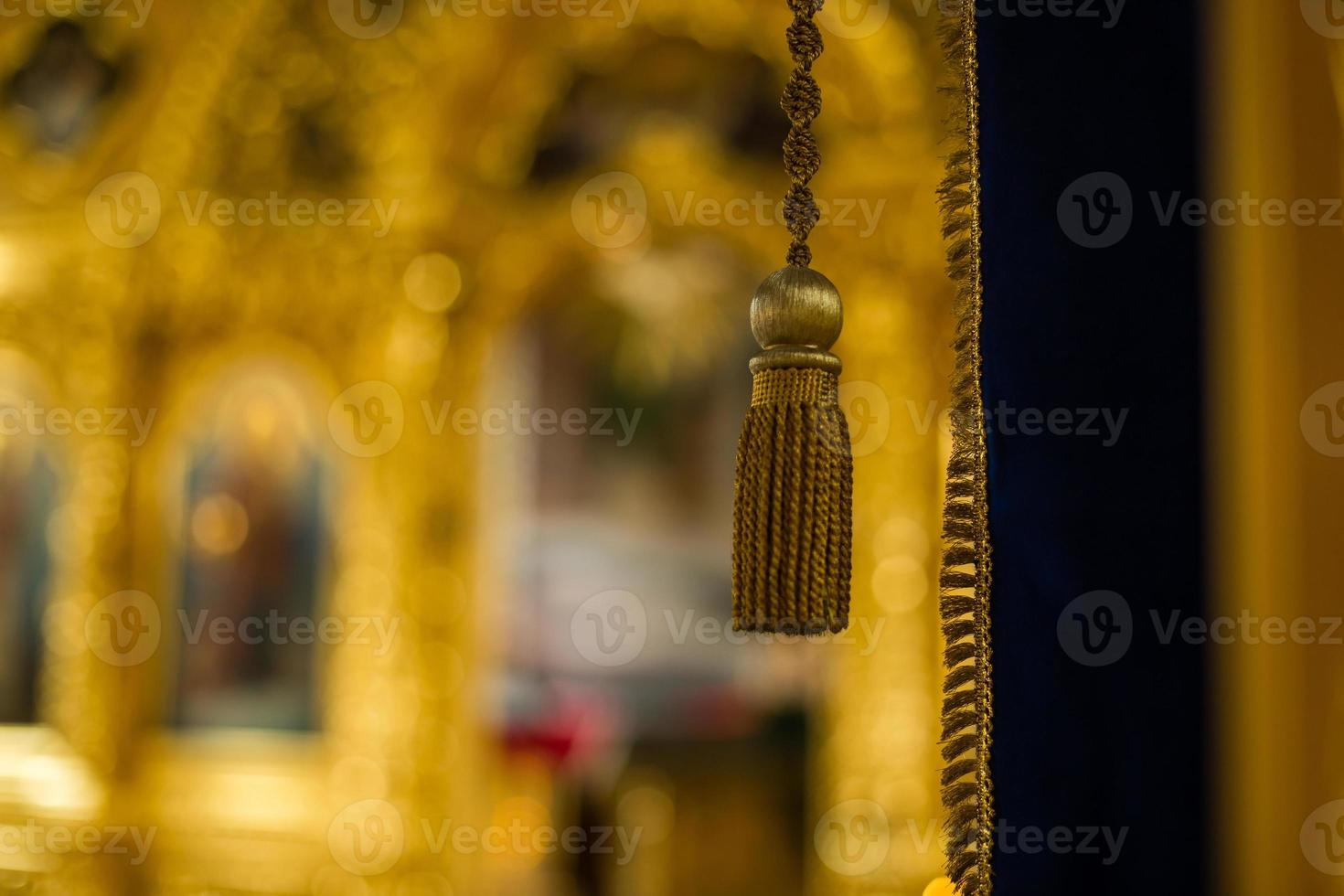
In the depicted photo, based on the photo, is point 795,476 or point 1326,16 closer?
point 795,476

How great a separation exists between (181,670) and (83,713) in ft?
1.37

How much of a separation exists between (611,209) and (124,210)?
7.12 feet

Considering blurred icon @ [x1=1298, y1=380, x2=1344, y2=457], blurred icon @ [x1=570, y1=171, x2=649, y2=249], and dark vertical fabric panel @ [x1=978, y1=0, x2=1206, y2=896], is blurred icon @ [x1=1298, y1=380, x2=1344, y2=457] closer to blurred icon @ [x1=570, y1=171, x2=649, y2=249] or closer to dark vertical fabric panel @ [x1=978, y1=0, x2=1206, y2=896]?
dark vertical fabric panel @ [x1=978, y1=0, x2=1206, y2=896]

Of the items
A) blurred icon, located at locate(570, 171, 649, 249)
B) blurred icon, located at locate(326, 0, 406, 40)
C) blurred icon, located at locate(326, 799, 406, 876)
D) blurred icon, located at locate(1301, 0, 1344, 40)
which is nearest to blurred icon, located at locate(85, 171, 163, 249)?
blurred icon, located at locate(326, 0, 406, 40)

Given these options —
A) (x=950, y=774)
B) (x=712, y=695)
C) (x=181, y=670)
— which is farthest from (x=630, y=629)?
(x=950, y=774)

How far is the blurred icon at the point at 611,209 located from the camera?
401cm

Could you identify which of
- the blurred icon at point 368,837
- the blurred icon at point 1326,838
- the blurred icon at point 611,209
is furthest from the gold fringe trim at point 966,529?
the blurred icon at point 368,837

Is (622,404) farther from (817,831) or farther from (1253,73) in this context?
(1253,73)

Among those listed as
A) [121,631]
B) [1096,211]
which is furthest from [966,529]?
[121,631]

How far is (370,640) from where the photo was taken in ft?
A: 13.8

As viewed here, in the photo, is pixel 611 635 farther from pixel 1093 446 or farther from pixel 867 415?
pixel 1093 446

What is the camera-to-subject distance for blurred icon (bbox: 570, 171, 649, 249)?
13.2 feet

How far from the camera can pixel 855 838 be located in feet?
11.5

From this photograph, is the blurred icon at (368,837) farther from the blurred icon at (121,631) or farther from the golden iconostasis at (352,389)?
the blurred icon at (121,631)
